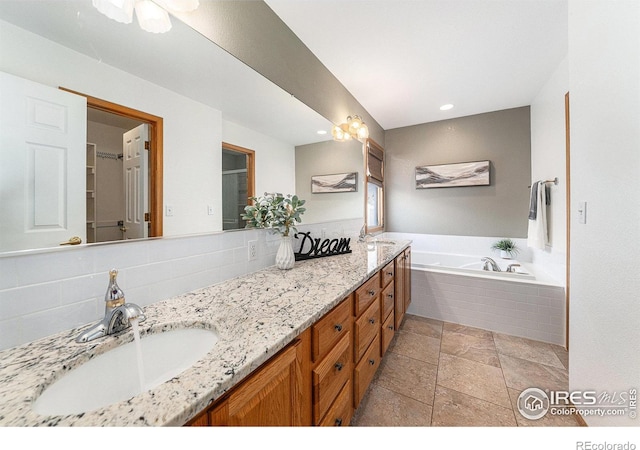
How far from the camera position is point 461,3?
1.43 m

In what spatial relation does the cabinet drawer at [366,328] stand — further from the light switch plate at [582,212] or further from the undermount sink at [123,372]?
the light switch plate at [582,212]

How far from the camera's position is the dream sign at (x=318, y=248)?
1716mm

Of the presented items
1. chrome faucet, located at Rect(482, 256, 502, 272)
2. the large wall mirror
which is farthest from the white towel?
the large wall mirror

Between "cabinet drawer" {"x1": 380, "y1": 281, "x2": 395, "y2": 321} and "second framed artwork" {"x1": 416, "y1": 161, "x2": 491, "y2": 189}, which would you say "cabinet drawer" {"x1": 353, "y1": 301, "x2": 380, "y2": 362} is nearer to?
"cabinet drawer" {"x1": 380, "y1": 281, "x2": 395, "y2": 321}

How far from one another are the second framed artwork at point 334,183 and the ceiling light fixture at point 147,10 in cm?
113

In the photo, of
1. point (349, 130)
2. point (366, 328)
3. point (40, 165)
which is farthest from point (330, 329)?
point (349, 130)

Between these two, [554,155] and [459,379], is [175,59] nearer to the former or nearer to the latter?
[459,379]

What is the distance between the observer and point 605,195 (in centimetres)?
106

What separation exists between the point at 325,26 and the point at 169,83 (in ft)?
3.97

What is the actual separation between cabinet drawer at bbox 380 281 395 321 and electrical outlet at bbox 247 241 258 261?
914 mm

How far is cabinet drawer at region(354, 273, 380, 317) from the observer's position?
1217 millimetres

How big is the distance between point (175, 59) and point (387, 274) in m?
1.71

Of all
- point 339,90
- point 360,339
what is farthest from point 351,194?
point 360,339
